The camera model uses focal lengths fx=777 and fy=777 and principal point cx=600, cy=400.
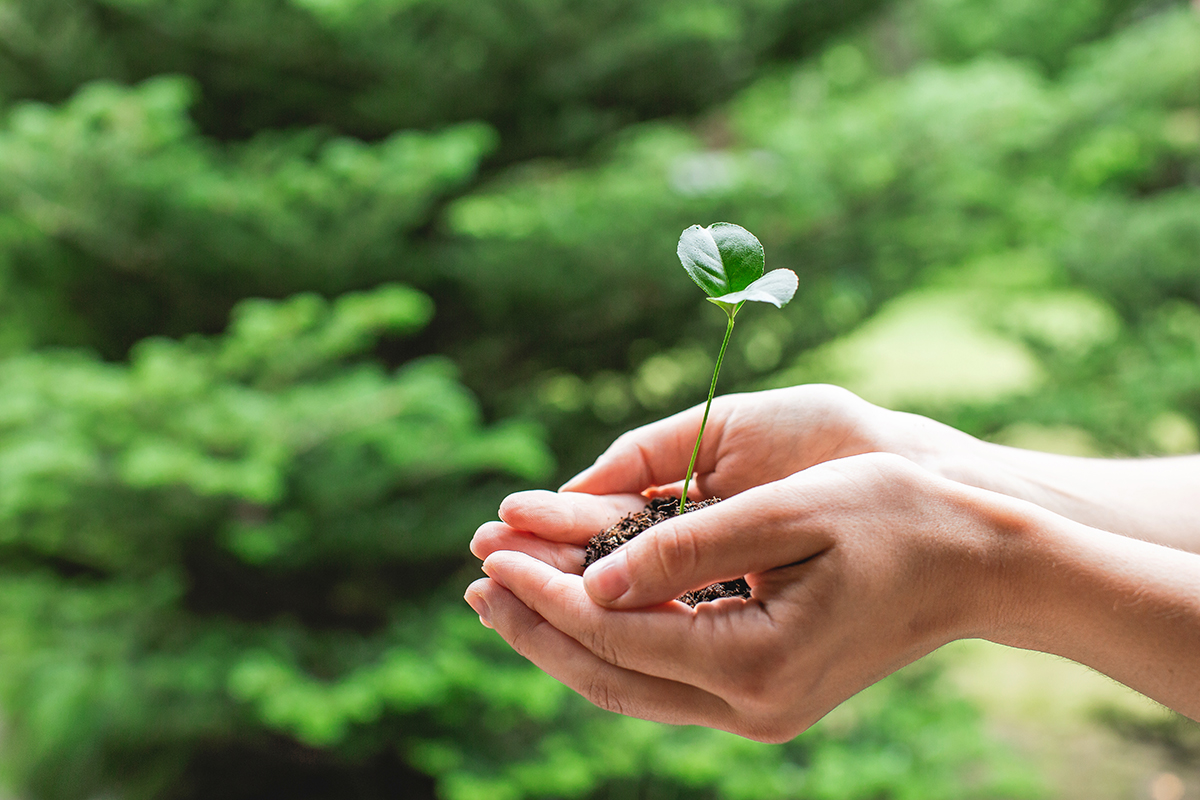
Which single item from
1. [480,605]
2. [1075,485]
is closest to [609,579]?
[480,605]

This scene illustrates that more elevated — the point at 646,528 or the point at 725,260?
the point at 725,260

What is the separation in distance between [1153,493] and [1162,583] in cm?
39

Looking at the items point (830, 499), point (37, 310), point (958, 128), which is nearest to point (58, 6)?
point (37, 310)

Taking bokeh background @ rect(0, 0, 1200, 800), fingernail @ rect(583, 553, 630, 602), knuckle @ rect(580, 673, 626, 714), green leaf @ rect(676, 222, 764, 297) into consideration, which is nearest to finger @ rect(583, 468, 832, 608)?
fingernail @ rect(583, 553, 630, 602)

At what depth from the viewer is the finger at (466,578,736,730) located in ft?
2.44

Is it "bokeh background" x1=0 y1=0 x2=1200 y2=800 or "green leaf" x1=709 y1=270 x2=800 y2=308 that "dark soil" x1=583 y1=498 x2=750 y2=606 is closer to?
"green leaf" x1=709 y1=270 x2=800 y2=308

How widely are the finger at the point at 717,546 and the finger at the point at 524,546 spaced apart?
0.63ft

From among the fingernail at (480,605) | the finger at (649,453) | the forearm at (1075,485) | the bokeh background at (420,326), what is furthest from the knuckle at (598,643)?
the bokeh background at (420,326)

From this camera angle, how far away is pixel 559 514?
889mm

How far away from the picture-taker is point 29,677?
1.70m

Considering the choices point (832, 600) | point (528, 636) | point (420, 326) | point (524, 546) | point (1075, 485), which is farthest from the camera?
point (420, 326)

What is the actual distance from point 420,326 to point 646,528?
4.36ft

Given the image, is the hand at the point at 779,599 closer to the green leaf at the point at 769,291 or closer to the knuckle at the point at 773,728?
the knuckle at the point at 773,728

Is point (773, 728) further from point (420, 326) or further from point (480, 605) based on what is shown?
point (420, 326)
